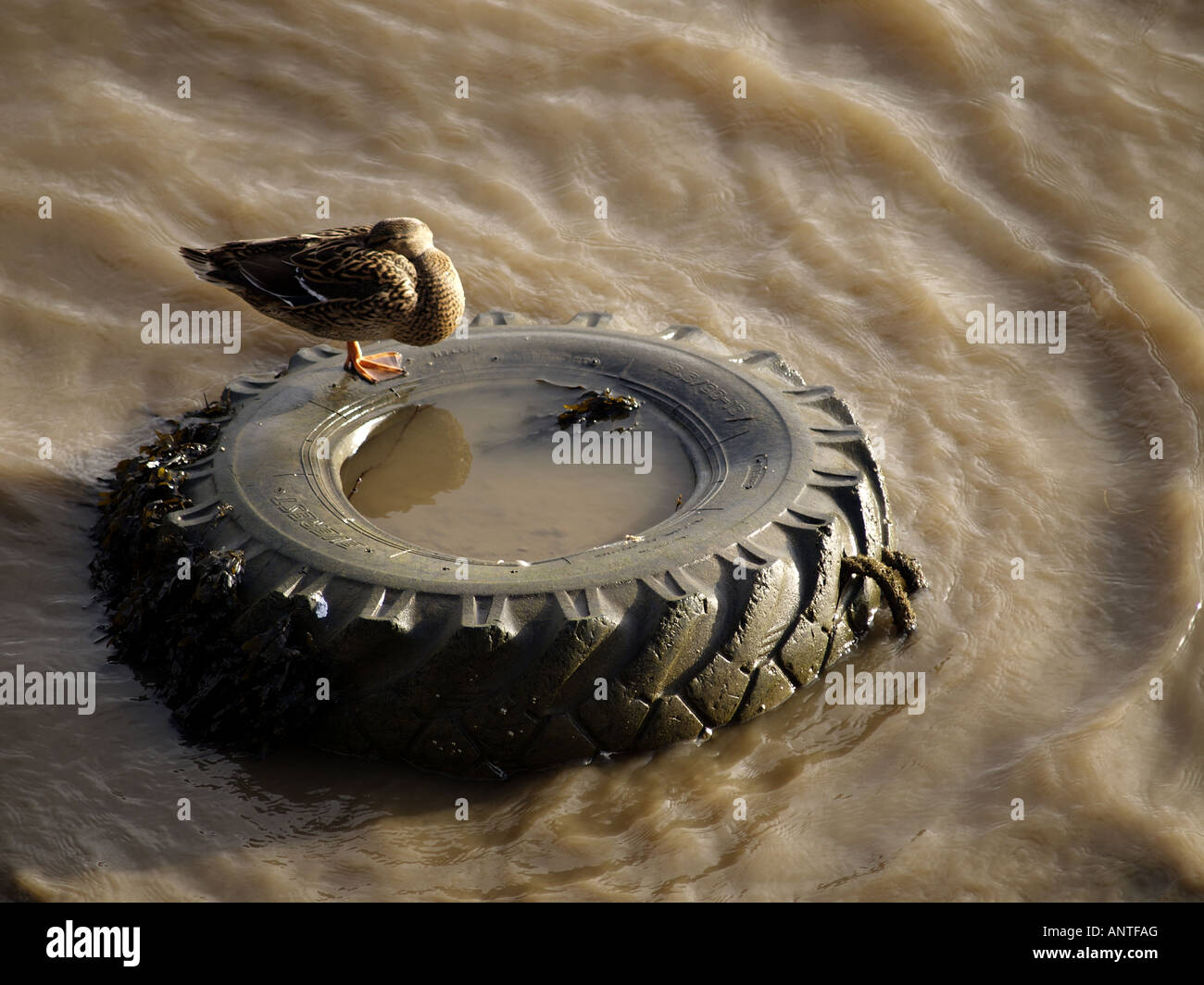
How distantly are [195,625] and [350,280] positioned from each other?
1501mm

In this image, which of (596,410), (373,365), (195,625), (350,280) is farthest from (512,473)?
(195,625)

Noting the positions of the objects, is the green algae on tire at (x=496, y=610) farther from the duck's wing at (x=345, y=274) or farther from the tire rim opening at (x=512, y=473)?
the duck's wing at (x=345, y=274)

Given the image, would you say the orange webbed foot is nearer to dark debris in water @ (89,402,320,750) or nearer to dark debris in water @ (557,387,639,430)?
dark debris in water @ (89,402,320,750)

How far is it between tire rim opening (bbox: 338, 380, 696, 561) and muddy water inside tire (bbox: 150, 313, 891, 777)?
0.14 meters

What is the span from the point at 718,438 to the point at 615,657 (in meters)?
1.23

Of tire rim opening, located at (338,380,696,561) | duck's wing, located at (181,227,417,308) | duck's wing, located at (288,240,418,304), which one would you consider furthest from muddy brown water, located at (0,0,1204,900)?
duck's wing, located at (288,240,418,304)

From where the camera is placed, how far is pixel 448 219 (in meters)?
7.44

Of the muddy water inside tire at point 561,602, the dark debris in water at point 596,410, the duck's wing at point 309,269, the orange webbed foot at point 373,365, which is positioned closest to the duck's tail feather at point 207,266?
the duck's wing at point 309,269

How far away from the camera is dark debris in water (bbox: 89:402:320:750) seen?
409cm

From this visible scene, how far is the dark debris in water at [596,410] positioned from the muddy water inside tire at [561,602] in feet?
1.45

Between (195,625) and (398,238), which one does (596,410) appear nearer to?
(398,238)

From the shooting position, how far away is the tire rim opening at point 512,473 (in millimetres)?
4578

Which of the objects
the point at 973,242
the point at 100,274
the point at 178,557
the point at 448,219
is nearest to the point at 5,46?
the point at 100,274

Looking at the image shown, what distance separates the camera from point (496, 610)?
156 inches
